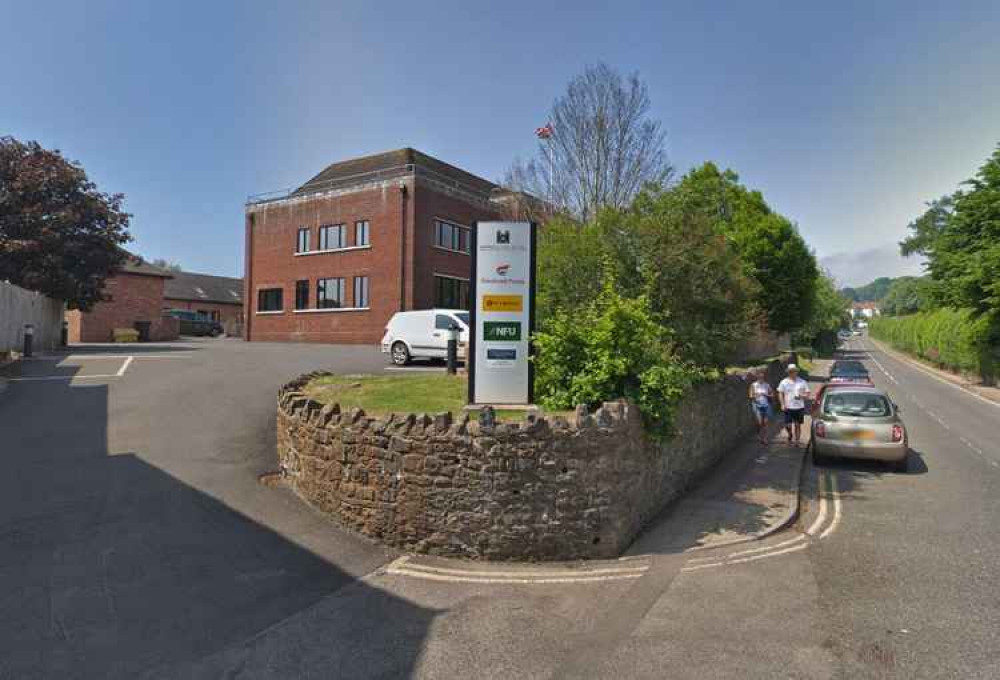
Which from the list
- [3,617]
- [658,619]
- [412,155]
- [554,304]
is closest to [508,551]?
[658,619]

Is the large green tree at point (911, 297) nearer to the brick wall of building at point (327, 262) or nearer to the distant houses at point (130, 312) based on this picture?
the brick wall of building at point (327, 262)

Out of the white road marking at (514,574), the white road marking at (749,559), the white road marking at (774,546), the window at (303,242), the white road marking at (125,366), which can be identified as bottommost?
the white road marking at (774,546)

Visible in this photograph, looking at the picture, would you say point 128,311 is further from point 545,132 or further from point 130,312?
point 545,132

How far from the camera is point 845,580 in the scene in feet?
21.1

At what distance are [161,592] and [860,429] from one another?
11.7 meters

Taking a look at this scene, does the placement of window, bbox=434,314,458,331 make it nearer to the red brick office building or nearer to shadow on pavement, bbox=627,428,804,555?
shadow on pavement, bbox=627,428,804,555

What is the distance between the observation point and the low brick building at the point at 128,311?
3944 cm

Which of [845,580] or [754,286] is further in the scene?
[754,286]

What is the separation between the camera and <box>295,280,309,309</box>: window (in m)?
36.9

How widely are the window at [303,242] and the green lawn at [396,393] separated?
24851mm

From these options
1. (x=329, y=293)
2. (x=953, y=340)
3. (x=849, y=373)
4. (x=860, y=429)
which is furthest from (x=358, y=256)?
(x=953, y=340)

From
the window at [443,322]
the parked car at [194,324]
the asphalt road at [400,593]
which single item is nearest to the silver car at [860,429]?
the asphalt road at [400,593]

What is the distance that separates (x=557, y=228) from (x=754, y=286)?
185 inches

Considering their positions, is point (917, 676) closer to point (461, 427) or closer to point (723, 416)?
point (461, 427)
